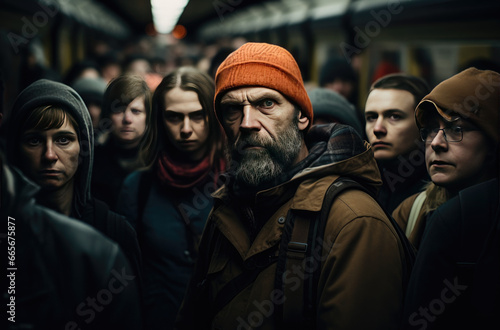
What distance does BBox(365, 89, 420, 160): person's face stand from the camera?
7.74 ft

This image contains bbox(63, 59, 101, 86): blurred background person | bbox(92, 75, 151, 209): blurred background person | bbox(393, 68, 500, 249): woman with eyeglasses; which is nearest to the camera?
bbox(393, 68, 500, 249): woman with eyeglasses

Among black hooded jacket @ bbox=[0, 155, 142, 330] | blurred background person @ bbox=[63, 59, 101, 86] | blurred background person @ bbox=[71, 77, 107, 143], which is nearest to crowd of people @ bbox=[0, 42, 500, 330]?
black hooded jacket @ bbox=[0, 155, 142, 330]

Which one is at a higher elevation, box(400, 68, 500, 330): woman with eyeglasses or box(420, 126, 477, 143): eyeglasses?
box(420, 126, 477, 143): eyeglasses

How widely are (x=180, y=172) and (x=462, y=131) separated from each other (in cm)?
127

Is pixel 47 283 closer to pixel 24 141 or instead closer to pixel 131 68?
pixel 24 141

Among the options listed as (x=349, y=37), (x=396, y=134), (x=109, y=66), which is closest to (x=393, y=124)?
(x=396, y=134)

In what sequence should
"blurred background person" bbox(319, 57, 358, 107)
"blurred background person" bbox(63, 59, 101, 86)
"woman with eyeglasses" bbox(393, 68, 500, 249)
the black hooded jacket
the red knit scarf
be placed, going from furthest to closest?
"blurred background person" bbox(319, 57, 358, 107)
"blurred background person" bbox(63, 59, 101, 86)
the red knit scarf
"woman with eyeglasses" bbox(393, 68, 500, 249)
the black hooded jacket

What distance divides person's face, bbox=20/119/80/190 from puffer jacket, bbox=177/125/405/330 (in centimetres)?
63

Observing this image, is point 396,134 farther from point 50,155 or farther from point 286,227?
point 50,155

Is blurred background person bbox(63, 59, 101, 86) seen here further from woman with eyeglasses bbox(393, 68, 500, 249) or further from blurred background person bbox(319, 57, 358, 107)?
woman with eyeglasses bbox(393, 68, 500, 249)

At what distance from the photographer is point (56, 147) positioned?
1.72 m

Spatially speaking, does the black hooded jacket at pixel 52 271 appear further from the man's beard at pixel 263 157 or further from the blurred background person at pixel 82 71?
the blurred background person at pixel 82 71

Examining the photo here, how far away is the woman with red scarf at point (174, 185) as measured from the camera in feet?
7.52

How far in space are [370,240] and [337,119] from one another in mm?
1501
